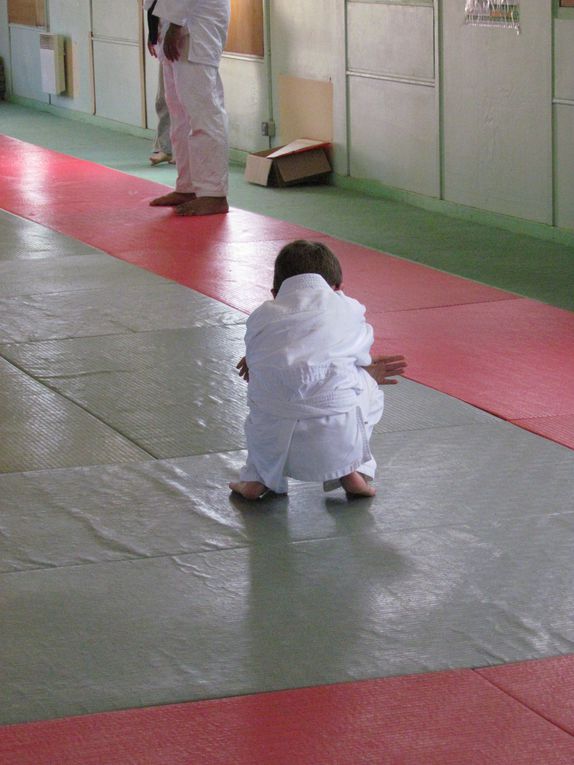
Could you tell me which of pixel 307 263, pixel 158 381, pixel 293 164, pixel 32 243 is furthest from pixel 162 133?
pixel 307 263

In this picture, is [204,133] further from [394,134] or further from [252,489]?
[252,489]

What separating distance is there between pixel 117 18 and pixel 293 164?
4.81 metres

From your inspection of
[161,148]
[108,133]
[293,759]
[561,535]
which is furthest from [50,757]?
[108,133]

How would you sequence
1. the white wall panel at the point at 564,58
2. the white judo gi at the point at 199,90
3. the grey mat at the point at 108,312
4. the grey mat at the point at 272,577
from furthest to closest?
the white judo gi at the point at 199,90
the white wall panel at the point at 564,58
the grey mat at the point at 108,312
the grey mat at the point at 272,577

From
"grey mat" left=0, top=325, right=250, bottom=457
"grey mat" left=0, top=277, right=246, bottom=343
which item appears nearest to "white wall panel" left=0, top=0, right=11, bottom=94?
"grey mat" left=0, top=277, right=246, bottom=343

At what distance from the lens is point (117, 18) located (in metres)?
14.7

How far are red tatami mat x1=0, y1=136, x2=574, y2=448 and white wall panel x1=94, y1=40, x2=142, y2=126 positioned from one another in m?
3.27

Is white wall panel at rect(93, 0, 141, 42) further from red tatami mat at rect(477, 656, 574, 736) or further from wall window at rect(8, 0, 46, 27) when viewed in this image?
red tatami mat at rect(477, 656, 574, 736)

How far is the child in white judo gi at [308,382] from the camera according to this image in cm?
394

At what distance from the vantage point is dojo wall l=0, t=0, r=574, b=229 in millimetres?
8320

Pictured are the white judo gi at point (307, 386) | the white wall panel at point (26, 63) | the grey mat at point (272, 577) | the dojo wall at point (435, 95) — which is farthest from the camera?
the white wall panel at point (26, 63)

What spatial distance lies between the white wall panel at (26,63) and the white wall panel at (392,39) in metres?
7.52

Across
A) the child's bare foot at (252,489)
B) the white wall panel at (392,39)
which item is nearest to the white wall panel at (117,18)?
the white wall panel at (392,39)

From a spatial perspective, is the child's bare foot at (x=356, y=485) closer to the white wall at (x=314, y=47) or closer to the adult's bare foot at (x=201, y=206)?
the adult's bare foot at (x=201, y=206)
